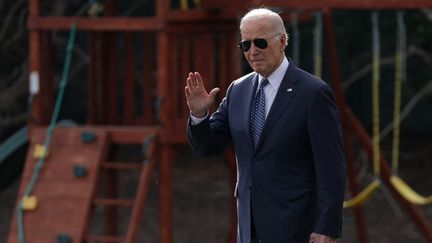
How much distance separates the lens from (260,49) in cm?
353

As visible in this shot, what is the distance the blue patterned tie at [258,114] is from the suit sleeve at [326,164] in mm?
188

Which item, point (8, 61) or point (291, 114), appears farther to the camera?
point (8, 61)

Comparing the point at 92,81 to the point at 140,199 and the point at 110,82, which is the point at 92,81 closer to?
the point at 110,82

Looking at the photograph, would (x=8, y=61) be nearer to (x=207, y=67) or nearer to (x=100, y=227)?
(x=100, y=227)

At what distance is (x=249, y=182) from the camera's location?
365 cm

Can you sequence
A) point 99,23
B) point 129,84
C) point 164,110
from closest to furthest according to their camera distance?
point 164,110 < point 99,23 < point 129,84

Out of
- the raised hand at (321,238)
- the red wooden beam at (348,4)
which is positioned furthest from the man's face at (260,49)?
the red wooden beam at (348,4)

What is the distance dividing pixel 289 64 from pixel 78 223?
3.82 metres

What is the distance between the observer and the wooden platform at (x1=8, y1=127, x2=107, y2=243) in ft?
23.6

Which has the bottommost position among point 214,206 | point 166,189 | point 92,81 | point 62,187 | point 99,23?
point 214,206

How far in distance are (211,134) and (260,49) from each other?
0.40 meters

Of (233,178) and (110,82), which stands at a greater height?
(110,82)

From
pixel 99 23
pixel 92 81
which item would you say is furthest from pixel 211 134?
pixel 92 81

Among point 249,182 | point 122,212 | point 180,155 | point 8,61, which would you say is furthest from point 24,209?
point 180,155
